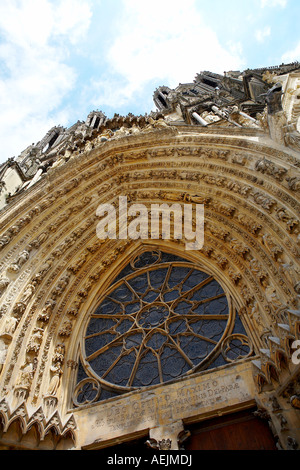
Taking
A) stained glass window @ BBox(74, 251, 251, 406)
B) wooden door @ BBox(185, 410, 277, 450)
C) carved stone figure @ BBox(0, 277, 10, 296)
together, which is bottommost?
wooden door @ BBox(185, 410, 277, 450)

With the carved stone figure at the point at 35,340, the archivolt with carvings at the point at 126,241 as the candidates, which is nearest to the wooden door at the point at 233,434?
the archivolt with carvings at the point at 126,241

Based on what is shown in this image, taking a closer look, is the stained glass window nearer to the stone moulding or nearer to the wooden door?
the stone moulding

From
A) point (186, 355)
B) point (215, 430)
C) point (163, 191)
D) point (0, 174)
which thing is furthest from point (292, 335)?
point (0, 174)

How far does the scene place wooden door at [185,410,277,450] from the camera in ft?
15.7

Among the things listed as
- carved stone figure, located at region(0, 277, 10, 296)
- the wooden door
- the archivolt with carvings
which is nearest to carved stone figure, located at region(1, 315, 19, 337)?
the archivolt with carvings

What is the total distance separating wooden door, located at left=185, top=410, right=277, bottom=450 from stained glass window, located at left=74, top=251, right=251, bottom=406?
912 mm

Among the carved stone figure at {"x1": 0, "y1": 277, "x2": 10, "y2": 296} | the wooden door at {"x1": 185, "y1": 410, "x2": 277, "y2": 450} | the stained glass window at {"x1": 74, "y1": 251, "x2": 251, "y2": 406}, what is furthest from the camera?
the carved stone figure at {"x1": 0, "y1": 277, "x2": 10, "y2": 296}

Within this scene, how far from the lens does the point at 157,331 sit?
22.3 ft

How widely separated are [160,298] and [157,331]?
0.75 meters

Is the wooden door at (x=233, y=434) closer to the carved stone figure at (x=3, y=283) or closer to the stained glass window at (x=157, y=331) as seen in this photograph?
the stained glass window at (x=157, y=331)

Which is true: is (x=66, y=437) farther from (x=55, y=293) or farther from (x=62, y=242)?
(x=62, y=242)

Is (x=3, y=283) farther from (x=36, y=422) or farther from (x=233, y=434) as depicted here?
(x=233, y=434)

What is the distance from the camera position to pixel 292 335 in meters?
4.46
